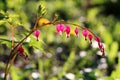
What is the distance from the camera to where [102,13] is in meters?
4.77

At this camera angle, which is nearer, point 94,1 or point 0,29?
point 0,29

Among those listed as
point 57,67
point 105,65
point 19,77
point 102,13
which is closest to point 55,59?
point 57,67

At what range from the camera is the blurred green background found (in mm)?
2850

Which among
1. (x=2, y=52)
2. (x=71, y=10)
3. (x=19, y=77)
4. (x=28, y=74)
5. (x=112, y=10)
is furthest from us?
(x=112, y=10)

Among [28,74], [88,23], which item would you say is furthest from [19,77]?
[88,23]

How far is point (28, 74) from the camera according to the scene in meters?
2.96

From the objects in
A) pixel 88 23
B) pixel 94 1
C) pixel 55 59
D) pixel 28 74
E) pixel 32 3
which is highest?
pixel 94 1

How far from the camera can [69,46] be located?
3.69 m

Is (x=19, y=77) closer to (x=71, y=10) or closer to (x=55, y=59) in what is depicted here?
(x=55, y=59)

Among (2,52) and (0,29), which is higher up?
(0,29)

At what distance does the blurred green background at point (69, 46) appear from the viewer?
2850 millimetres

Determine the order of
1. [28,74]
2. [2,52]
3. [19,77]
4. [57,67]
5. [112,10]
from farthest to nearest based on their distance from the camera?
[112,10]
[2,52]
[57,67]
[28,74]
[19,77]

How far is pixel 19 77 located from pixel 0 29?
3.89 feet

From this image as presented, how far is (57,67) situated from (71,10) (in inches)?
55.9
